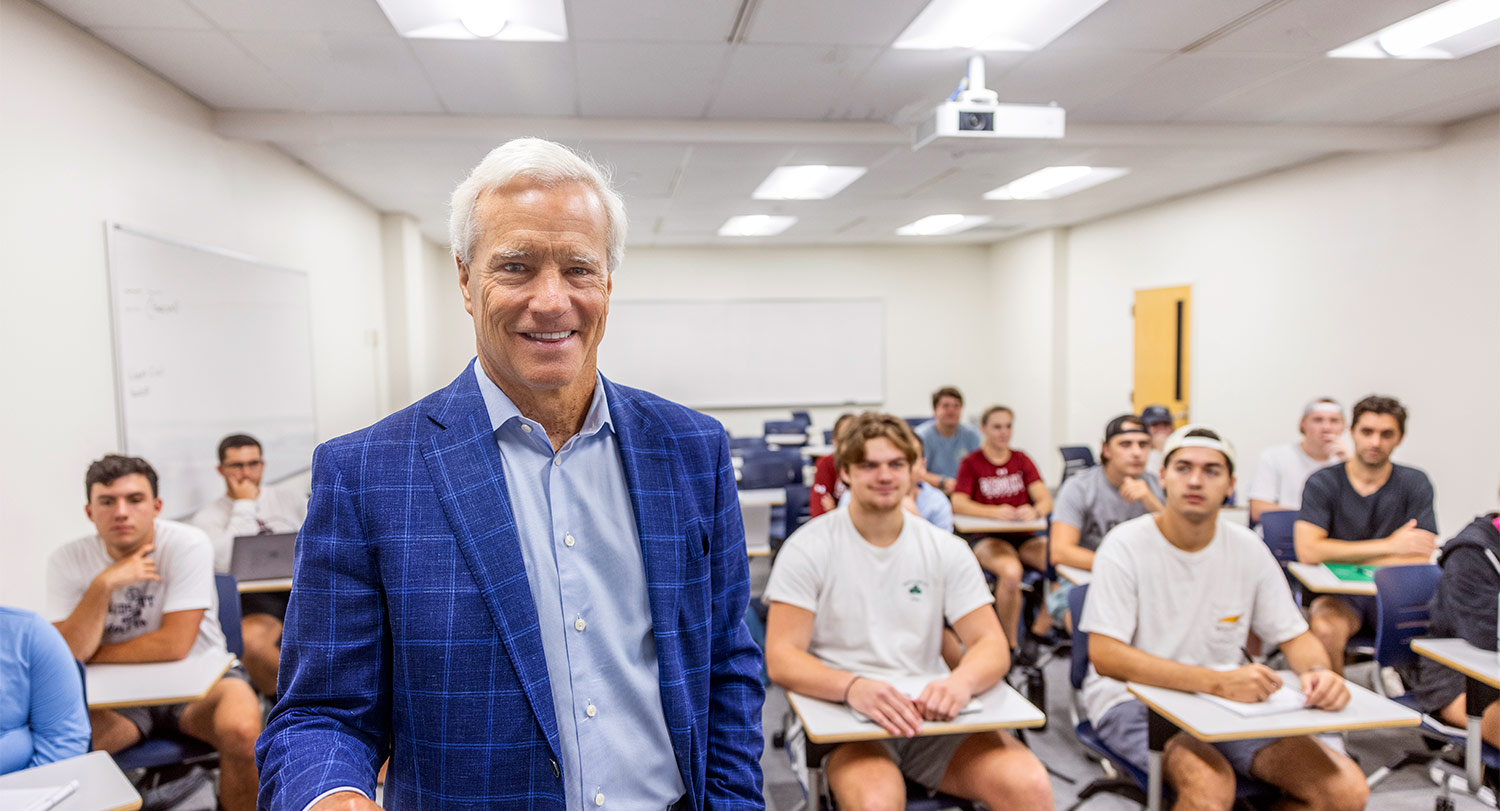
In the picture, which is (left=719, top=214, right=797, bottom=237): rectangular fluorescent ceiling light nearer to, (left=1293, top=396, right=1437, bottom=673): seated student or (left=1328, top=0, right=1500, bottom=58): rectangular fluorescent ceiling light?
(left=1328, top=0, right=1500, bottom=58): rectangular fluorescent ceiling light

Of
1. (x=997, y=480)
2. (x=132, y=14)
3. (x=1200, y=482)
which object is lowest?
(x=997, y=480)

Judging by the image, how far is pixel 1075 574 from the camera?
11.8 ft

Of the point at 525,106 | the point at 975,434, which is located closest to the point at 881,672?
the point at 525,106

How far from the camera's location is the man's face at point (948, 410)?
625 centimetres

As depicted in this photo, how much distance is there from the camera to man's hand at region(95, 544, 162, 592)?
265 centimetres

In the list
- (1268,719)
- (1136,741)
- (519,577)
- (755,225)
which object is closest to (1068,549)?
(1136,741)

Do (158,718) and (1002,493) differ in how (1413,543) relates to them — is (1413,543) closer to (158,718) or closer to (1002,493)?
(1002,493)

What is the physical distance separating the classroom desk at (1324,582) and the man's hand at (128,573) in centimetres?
435

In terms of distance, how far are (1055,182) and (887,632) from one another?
5397 millimetres

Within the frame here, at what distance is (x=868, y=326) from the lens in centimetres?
1080

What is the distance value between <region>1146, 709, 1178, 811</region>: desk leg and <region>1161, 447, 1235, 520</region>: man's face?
2.15ft


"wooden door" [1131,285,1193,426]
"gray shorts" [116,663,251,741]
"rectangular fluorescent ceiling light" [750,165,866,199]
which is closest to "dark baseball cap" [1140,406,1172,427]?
"wooden door" [1131,285,1193,426]

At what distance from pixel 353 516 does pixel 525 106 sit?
402 cm

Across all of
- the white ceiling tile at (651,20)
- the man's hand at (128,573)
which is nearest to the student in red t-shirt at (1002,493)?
the white ceiling tile at (651,20)
